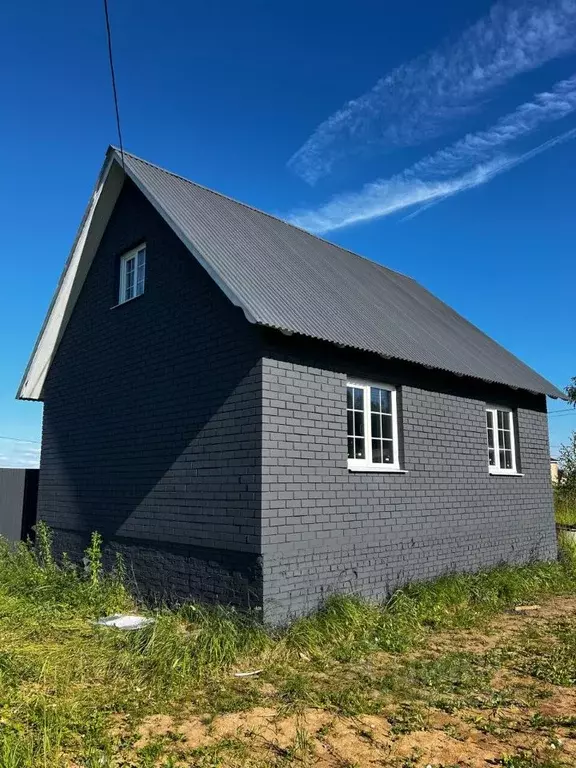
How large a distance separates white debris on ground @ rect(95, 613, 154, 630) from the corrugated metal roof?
382cm

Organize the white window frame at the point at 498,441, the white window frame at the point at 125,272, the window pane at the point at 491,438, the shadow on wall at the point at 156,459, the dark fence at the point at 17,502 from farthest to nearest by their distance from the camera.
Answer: the dark fence at the point at 17,502 → the window pane at the point at 491,438 → the white window frame at the point at 498,441 → the white window frame at the point at 125,272 → the shadow on wall at the point at 156,459

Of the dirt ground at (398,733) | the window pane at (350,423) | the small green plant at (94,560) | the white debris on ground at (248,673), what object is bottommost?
the dirt ground at (398,733)

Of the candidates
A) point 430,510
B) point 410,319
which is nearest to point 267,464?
point 430,510

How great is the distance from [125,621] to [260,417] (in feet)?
9.96

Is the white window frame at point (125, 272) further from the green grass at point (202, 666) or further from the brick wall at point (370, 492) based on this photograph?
the green grass at point (202, 666)

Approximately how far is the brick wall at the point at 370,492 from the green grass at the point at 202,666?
498mm

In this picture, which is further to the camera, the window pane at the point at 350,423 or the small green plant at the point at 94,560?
the small green plant at the point at 94,560

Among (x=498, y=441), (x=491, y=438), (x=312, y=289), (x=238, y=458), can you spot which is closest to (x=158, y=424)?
(x=238, y=458)

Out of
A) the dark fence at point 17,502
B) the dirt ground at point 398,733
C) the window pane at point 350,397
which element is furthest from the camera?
the dark fence at point 17,502

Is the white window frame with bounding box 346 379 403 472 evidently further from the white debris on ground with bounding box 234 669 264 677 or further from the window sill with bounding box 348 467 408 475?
the white debris on ground with bounding box 234 669 264 677

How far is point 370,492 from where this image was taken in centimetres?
844

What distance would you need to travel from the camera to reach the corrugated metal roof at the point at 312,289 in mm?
7793

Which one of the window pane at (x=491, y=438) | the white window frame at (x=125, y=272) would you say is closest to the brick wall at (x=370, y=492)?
the window pane at (x=491, y=438)

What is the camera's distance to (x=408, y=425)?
923 centimetres
